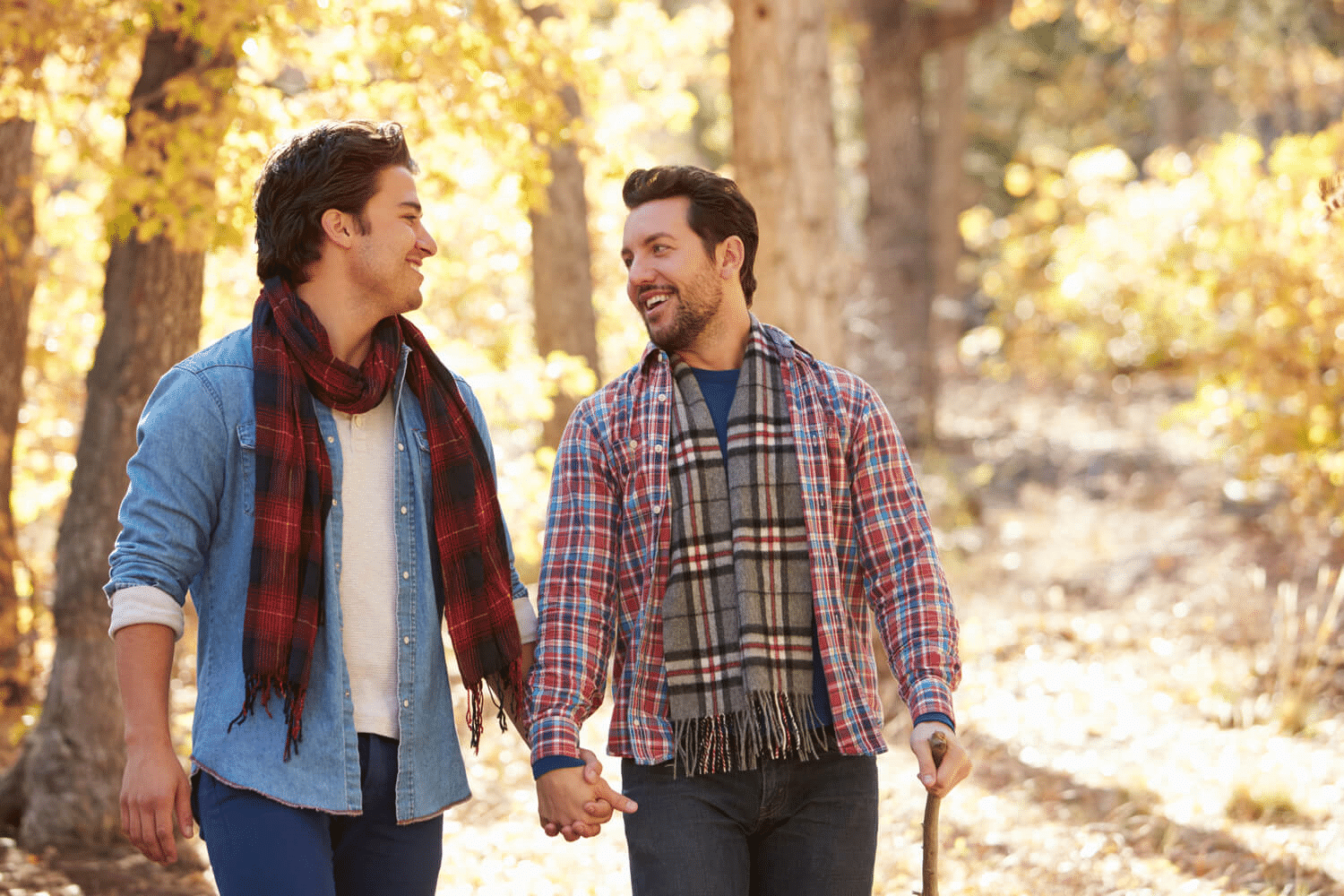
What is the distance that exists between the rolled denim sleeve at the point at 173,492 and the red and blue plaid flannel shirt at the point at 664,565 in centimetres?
75

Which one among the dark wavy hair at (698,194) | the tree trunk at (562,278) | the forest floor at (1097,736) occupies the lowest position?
the forest floor at (1097,736)

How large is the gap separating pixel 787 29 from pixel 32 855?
194 inches

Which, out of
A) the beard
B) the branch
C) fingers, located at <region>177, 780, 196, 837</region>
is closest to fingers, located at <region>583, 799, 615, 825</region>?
fingers, located at <region>177, 780, 196, 837</region>

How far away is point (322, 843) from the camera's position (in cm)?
251

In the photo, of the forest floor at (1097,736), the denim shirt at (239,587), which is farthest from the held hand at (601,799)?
the forest floor at (1097,736)

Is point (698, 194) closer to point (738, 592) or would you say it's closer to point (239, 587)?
point (738, 592)

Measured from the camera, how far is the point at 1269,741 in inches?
280

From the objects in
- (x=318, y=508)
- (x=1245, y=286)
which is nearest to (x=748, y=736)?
(x=318, y=508)

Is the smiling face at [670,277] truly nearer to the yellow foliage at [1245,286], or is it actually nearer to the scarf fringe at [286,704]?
the scarf fringe at [286,704]

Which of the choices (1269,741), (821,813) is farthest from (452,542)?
(1269,741)

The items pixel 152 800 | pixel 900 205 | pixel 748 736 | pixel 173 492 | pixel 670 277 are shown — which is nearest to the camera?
pixel 152 800

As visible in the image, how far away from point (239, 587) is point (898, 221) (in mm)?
12067

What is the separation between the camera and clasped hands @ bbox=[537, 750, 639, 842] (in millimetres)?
2709

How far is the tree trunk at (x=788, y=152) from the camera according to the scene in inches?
248
